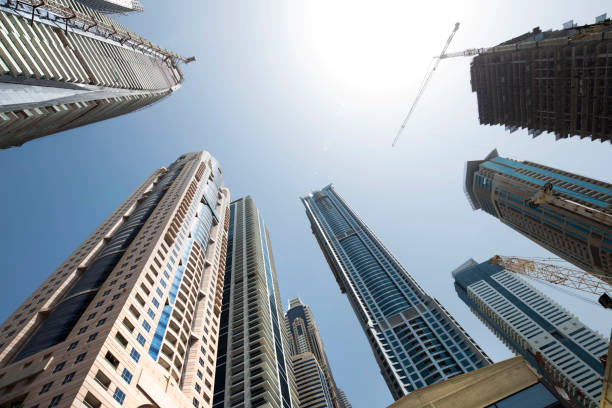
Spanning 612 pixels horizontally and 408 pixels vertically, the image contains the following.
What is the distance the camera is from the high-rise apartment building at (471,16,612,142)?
78812 millimetres

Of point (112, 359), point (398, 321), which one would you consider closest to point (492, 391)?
point (112, 359)

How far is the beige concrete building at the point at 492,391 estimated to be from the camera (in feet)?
58.0

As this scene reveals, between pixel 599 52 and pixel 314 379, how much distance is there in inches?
5871

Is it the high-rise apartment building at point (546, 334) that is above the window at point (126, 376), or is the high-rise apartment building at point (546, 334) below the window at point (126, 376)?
above

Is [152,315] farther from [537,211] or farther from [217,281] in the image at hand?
[537,211]

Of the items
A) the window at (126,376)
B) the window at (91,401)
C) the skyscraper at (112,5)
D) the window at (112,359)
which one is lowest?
the window at (91,401)

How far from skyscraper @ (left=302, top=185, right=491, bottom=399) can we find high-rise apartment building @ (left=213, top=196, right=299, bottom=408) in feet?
114

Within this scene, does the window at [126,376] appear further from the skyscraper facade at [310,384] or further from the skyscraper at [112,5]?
the skyscraper facade at [310,384]

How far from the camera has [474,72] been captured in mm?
121312

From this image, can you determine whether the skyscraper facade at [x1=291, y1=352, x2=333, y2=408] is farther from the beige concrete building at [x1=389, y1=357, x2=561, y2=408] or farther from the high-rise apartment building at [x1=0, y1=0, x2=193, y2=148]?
the beige concrete building at [x1=389, y1=357, x2=561, y2=408]

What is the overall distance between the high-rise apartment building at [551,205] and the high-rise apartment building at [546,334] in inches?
945

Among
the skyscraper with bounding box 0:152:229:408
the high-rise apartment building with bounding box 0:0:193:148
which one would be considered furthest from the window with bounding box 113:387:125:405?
the high-rise apartment building with bounding box 0:0:193:148

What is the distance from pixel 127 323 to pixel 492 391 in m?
50.6

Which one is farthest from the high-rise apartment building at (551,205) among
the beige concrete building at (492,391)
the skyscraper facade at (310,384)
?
the skyscraper facade at (310,384)
